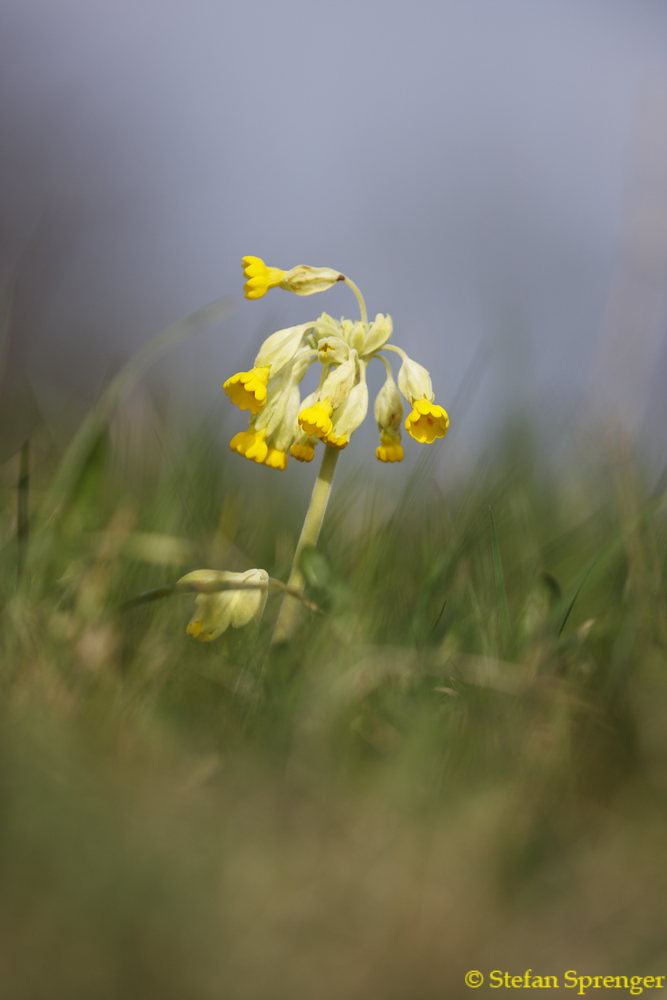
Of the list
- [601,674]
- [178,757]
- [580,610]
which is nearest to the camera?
[178,757]

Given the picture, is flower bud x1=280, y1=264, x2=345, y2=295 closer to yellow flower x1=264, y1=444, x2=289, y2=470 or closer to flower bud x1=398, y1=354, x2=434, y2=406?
flower bud x1=398, y1=354, x2=434, y2=406

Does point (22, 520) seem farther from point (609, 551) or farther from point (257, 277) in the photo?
point (609, 551)

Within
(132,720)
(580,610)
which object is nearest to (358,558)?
(580,610)

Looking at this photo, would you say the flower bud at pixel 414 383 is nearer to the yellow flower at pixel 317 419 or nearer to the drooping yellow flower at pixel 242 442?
the yellow flower at pixel 317 419

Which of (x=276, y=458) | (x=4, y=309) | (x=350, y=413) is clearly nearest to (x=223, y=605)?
(x=276, y=458)

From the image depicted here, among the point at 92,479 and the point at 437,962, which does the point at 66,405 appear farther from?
the point at 437,962

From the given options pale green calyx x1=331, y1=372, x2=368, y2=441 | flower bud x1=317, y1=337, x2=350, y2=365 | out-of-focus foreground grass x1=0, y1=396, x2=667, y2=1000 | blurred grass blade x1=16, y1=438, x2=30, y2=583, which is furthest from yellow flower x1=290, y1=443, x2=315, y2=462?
blurred grass blade x1=16, y1=438, x2=30, y2=583
